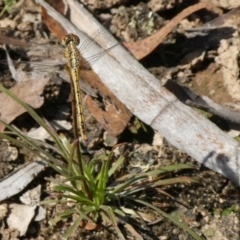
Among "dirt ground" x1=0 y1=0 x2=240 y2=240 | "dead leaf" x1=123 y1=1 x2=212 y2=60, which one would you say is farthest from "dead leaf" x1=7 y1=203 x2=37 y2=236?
"dead leaf" x1=123 y1=1 x2=212 y2=60

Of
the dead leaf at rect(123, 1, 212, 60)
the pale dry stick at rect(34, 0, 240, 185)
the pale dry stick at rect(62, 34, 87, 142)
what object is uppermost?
the pale dry stick at rect(62, 34, 87, 142)

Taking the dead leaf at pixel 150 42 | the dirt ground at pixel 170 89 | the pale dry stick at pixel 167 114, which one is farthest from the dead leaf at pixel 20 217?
the dead leaf at pixel 150 42

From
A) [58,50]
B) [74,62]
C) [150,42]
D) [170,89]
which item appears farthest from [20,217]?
[150,42]

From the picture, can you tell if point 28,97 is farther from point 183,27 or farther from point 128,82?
point 183,27

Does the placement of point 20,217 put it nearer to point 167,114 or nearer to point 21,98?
point 21,98

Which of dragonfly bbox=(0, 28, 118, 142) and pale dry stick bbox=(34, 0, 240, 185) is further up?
dragonfly bbox=(0, 28, 118, 142)

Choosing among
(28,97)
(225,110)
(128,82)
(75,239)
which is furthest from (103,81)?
(75,239)

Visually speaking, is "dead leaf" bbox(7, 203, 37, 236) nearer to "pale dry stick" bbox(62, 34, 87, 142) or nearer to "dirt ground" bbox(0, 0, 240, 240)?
"dirt ground" bbox(0, 0, 240, 240)

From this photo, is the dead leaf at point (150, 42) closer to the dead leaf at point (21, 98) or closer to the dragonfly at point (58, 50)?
the dragonfly at point (58, 50)
